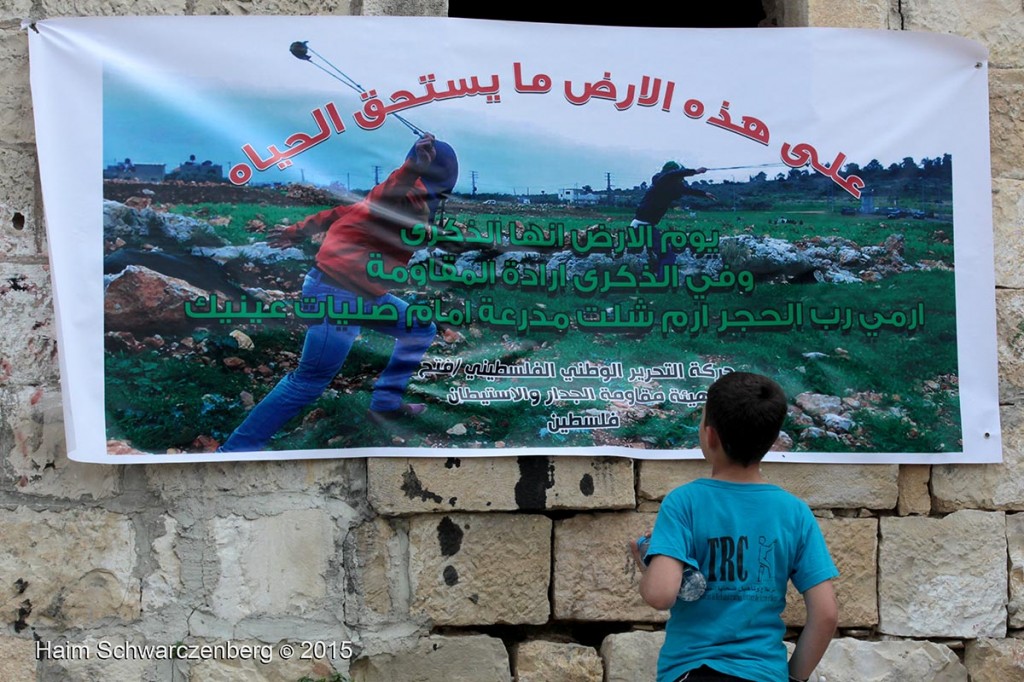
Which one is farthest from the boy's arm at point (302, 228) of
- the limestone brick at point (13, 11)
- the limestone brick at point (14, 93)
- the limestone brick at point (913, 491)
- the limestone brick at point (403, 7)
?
the limestone brick at point (913, 491)

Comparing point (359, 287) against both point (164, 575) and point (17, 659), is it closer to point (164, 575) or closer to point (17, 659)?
point (164, 575)

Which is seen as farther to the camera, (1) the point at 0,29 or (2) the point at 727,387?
(1) the point at 0,29

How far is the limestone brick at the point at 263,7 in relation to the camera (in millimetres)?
3672

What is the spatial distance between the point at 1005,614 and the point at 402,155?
2.68 m

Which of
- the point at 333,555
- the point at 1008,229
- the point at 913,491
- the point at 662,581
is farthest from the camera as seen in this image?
the point at 1008,229

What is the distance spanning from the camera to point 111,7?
143 inches

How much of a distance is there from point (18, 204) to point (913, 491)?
3.29 m

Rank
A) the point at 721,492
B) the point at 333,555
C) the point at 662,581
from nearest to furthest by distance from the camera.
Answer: the point at 662,581
the point at 721,492
the point at 333,555

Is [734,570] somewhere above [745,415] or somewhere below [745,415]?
below

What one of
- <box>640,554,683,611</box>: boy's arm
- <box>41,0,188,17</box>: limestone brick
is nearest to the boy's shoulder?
<box>640,554,683,611</box>: boy's arm

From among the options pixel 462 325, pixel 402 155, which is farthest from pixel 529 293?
pixel 402 155

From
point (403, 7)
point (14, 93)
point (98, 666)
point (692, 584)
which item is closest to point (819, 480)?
point (692, 584)

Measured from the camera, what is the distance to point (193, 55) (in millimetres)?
3494

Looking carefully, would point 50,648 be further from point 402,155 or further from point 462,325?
point 402,155
